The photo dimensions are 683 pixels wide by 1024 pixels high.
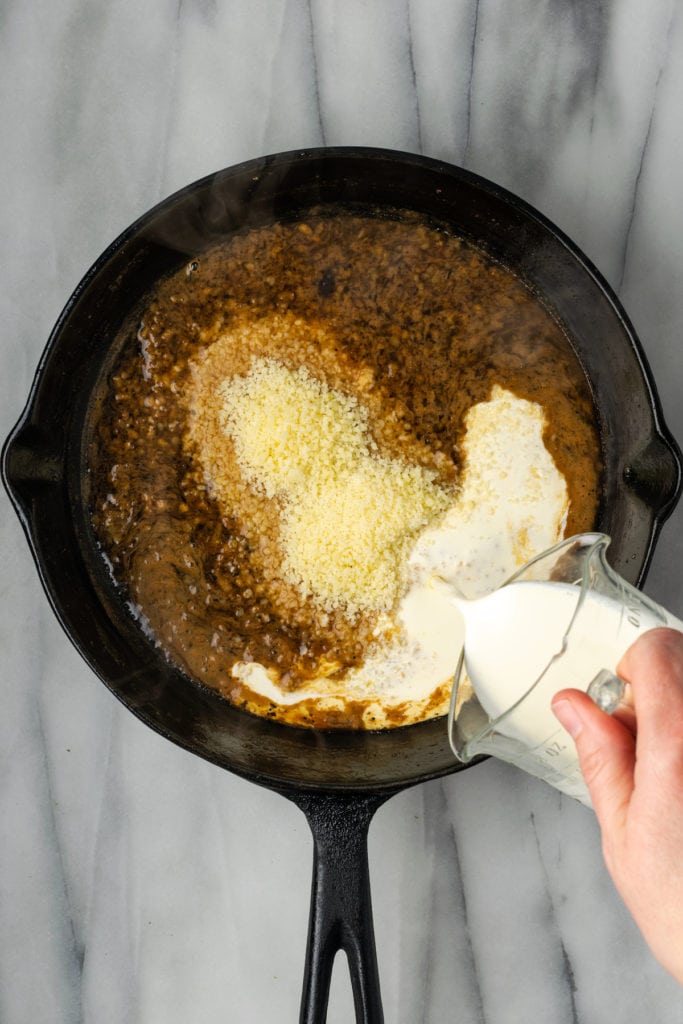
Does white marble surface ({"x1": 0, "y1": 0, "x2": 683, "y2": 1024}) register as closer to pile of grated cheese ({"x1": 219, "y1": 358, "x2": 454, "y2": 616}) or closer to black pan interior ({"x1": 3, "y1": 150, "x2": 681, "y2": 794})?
black pan interior ({"x1": 3, "y1": 150, "x2": 681, "y2": 794})

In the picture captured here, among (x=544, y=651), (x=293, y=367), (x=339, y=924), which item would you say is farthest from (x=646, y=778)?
(x=293, y=367)

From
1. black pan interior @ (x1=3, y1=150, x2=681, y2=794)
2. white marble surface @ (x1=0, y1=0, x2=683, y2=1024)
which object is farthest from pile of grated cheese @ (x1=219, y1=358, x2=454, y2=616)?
white marble surface @ (x1=0, y1=0, x2=683, y2=1024)

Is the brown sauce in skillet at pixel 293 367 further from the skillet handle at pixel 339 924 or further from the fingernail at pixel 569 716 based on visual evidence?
the fingernail at pixel 569 716

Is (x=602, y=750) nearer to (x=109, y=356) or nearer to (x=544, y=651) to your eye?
(x=544, y=651)

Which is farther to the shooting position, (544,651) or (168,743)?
(168,743)

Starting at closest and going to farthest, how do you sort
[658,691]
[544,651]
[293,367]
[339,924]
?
[658,691] < [544,651] < [339,924] < [293,367]

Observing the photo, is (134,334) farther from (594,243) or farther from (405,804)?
(405,804)

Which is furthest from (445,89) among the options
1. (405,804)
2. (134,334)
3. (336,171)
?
(405,804)
